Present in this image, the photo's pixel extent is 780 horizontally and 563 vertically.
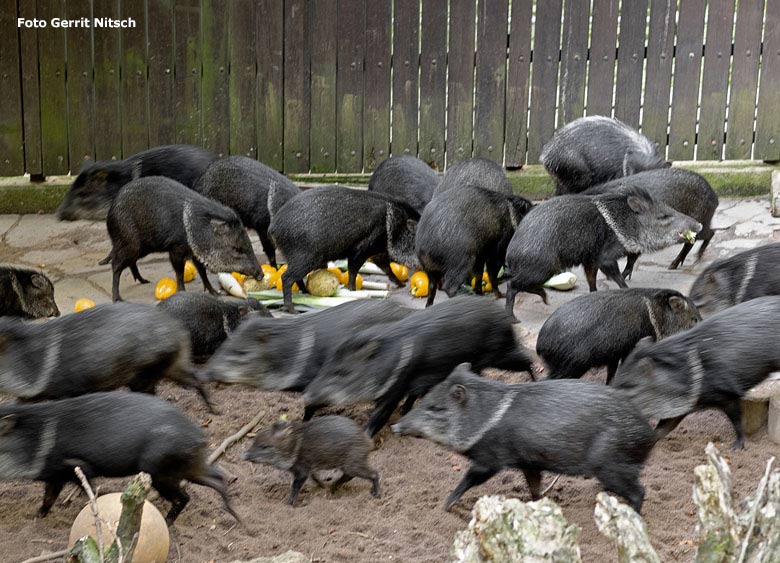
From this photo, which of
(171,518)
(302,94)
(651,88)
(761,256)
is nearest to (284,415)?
(171,518)

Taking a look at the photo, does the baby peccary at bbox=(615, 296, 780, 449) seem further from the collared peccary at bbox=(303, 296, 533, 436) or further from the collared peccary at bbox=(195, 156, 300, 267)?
the collared peccary at bbox=(195, 156, 300, 267)

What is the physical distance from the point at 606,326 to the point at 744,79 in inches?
157

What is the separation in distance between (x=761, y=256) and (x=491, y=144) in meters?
3.12

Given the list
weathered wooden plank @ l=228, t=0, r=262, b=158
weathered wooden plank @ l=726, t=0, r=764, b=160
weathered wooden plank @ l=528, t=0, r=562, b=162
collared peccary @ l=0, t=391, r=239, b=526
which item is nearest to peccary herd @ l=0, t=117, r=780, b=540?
collared peccary @ l=0, t=391, r=239, b=526

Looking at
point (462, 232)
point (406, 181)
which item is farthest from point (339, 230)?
point (406, 181)

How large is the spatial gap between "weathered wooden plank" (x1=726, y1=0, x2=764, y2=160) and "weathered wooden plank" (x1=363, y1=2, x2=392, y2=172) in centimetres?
240

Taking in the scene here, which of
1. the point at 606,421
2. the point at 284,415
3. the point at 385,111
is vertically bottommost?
the point at 284,415

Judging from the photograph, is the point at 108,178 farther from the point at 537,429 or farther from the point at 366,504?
the point at 537,429

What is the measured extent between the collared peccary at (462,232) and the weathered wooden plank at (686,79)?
8.03 ft

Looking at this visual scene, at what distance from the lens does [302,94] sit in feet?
26.5

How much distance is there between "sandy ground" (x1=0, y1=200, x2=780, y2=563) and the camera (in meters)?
3.77

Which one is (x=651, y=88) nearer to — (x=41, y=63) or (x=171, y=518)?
(x=41, y=63)

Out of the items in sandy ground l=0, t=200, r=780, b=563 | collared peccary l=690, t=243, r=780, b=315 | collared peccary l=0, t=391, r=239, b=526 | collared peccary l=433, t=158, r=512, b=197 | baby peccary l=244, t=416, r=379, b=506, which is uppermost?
collared peccary l=433, t=158, r=512, b=197

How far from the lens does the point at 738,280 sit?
5.42 meters
